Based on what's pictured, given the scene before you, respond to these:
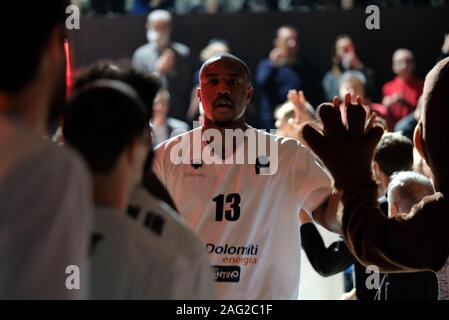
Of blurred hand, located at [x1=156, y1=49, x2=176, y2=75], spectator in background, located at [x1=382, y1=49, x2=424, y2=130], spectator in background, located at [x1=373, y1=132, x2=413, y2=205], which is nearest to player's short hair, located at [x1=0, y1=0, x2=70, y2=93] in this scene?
spectator in background, located at [x1=373, y1=132, x2=413, y2=205]

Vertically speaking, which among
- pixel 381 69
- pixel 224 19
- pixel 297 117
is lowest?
pixel 297 117

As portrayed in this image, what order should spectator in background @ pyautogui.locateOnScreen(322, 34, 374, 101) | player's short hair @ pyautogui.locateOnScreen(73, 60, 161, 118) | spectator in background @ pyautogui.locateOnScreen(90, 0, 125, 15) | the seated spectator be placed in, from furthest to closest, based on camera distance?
→ spectator in background @ pyautogui.locateOnScreen(90, 0, 125, 15) → the seated spectator → spectator in background @ pyautogui.locateOnScreen(322, 34, 374, 101) → player's short hair @ pyautogui.locateOnScreen(73, 60, 161, 118)

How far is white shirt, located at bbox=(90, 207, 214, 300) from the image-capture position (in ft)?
7.54

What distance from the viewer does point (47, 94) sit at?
7.27 ft

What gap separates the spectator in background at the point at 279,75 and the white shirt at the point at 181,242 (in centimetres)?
803

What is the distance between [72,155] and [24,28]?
293 mm

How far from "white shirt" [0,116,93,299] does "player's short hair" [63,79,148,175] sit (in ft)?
0.79

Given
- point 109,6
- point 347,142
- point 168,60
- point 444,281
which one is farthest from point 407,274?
point 109,6

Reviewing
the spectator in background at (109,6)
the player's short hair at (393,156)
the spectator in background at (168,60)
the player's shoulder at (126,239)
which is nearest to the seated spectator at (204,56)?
the spectator in background at (168,60)

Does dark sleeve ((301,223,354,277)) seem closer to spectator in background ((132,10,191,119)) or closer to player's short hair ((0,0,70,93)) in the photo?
player's short hair ((0,0,70,93))

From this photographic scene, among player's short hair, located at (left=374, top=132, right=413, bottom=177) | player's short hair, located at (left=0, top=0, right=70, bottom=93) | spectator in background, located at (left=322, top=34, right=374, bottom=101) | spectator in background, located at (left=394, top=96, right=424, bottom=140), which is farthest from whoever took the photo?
spectator in background, located at (left=322, top=34, right=374, bottom=101)

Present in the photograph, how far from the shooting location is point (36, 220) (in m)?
2.04
